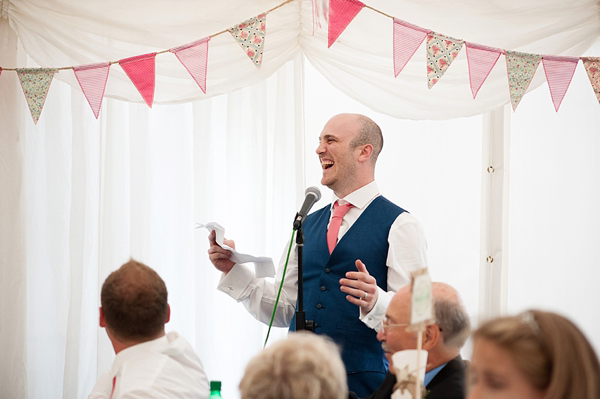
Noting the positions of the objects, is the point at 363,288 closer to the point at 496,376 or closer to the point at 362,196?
the point at 362,196

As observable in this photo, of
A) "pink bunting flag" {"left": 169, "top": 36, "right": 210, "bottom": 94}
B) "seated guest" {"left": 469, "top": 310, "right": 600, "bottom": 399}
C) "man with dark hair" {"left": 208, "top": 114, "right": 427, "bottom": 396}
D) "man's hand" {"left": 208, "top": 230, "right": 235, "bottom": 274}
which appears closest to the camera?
"seated guest" {"left": 469, "top": 310, "right": 600, "bottom": 399}

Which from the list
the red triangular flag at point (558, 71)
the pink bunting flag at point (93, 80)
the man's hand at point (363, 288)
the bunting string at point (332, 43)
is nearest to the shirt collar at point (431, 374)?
the man's hand at point (363, 288)

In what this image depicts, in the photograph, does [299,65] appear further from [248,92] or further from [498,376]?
[498,376]

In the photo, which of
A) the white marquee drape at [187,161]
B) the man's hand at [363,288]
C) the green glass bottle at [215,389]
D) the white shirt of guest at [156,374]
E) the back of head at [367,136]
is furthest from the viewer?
the white marquee drape at [187,161]

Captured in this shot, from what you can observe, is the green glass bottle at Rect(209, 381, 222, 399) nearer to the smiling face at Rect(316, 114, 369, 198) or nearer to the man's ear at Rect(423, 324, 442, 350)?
the man's ear at Rect(423, 324, 442, 350)

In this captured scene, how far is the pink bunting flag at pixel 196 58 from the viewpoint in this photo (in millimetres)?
3236

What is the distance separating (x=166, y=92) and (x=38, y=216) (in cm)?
92

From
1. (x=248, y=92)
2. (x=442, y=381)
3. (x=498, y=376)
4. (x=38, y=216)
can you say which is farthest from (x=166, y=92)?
(x=498, y=376)

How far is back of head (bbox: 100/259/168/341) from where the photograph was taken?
68.6 inches

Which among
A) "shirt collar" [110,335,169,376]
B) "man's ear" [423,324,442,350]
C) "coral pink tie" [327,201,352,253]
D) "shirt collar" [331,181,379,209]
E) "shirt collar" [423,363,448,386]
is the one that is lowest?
"shirt collar" [423,363,448,386]

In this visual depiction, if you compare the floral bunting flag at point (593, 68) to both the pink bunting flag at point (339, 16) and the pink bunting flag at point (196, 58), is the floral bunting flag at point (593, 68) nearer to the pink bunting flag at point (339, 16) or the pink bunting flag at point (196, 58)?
the pink bunting flag at point (339, 16)

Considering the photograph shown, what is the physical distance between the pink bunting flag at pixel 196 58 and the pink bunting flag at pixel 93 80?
365 millimetres

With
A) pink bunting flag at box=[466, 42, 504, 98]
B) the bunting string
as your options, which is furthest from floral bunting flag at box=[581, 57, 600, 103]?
pink bunting flag at box=[466, 42, 504, 98]

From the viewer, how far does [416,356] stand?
4.69 ft
